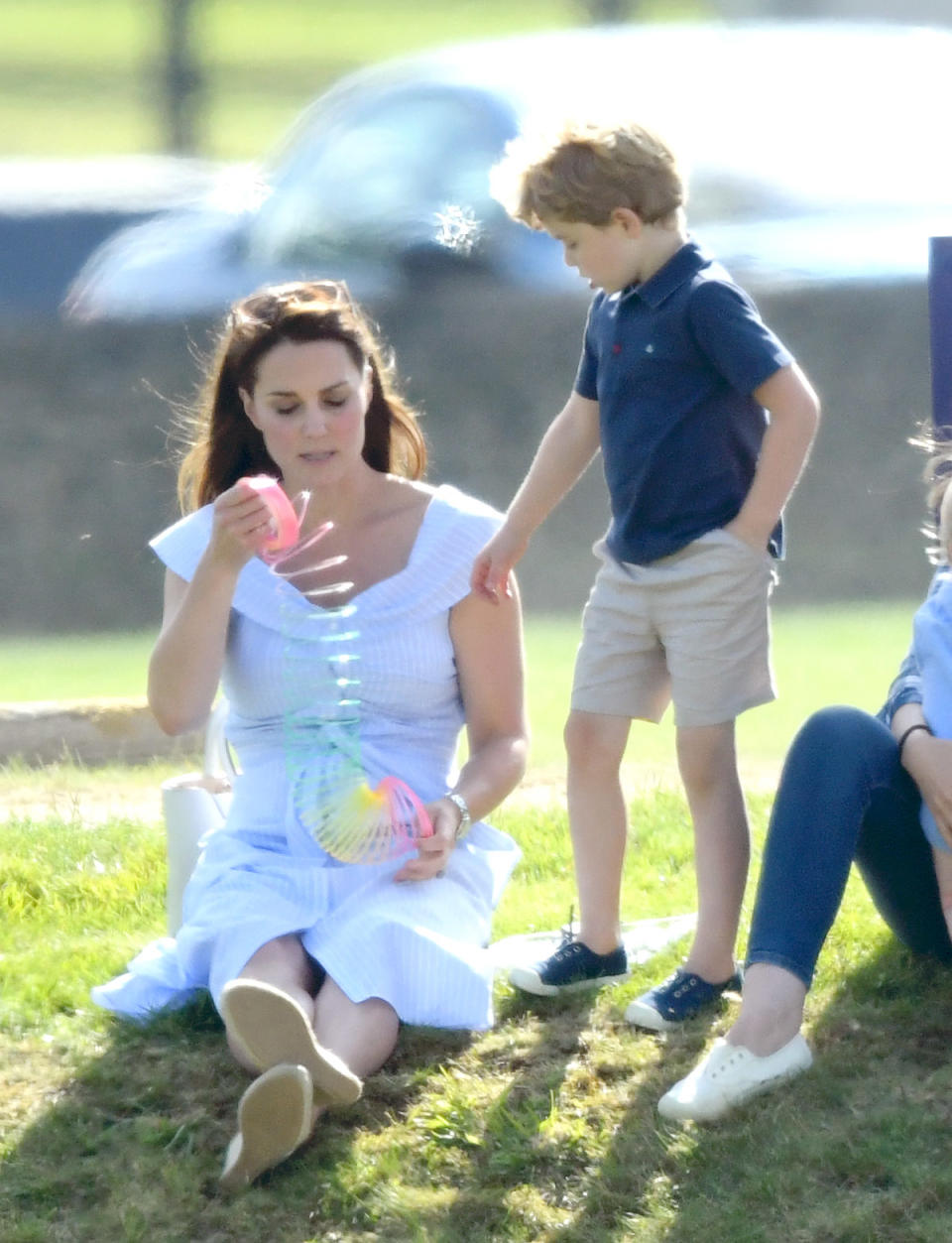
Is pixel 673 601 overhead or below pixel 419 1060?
overhead

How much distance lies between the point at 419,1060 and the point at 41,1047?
58 cm

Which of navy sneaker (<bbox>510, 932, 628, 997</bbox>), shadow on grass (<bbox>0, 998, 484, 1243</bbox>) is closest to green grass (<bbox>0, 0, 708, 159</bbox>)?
navy sneaker (<bbox>510, 932, 628, 997</bbox>)

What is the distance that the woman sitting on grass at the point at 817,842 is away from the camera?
2.31 m

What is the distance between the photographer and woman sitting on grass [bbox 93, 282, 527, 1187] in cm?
255

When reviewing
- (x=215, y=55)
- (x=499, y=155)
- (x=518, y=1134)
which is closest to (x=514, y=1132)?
(x=518, y=1134)

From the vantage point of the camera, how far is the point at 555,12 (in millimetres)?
8508

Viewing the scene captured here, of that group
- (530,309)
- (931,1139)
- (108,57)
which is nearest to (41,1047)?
(931,1139)

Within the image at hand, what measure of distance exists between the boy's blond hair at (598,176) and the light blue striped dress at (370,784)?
520 millimetres

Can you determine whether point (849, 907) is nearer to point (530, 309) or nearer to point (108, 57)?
point (530, 309)

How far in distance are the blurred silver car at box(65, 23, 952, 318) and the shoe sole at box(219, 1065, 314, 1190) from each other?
16.5ft

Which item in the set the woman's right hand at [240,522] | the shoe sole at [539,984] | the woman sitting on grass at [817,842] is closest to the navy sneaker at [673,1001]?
the shoe sole at [539,984]

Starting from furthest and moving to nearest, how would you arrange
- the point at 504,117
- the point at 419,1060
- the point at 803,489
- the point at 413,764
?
the point at 803,489, the point at 504,117, the point at 413,764, the point at 419,1060

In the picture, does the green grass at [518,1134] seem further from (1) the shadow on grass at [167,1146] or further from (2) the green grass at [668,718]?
(2) the green grass at [668,718]

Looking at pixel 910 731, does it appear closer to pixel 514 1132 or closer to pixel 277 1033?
pixel 514 1132
